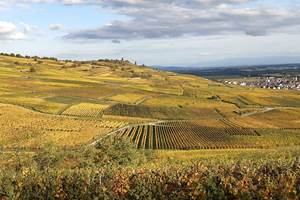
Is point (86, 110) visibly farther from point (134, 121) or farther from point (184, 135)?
point (184, 135)

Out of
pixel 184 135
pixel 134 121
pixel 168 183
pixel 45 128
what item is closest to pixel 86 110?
pixel 134 121

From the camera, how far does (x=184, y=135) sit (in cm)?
12950

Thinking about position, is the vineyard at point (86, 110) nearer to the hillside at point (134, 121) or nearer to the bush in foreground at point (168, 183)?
the hillside at point (134, 121)

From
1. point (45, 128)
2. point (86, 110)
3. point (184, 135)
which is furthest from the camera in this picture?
point (86, 110)

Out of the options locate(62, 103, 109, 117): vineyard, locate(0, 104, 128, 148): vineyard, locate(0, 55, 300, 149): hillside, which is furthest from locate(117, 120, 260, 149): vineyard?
locate(62, 103, 109, 117): vineyard

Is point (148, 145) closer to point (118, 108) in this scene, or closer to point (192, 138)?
point (192, 138)

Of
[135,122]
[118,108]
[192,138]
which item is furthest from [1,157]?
[118,108]

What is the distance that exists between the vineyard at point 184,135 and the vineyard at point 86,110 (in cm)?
2008

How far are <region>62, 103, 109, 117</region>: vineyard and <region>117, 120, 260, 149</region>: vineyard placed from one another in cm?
2008

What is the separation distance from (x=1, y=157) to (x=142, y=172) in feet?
164

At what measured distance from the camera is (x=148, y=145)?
112 meters

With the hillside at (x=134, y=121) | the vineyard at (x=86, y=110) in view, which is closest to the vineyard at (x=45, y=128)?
the hillside at (x=134, y=121)

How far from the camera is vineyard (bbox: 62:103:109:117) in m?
153

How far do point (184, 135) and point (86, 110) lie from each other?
42.4 metres
